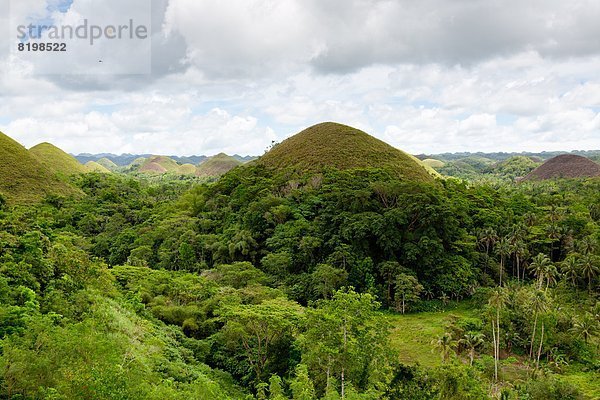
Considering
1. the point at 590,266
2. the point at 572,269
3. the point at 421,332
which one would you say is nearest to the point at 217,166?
the point at 572,269

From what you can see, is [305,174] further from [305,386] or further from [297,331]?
[305,386]

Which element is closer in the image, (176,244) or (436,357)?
(436,357)

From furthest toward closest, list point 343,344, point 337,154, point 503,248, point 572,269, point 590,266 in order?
1. point 337,154
2. point 503,248
3. point 572,269
4. point 590,266
5. point 343,344

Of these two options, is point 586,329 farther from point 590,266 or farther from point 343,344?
point 343,344

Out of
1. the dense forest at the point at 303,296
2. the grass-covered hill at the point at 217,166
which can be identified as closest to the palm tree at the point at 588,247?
the dense forest at the point at 303,296

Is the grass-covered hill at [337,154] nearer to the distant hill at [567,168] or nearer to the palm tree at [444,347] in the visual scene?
the palm tree at [444,347]

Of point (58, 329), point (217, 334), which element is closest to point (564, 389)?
point (217, 334)
